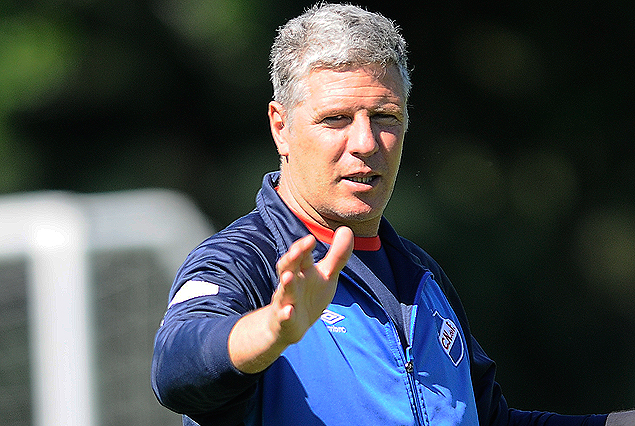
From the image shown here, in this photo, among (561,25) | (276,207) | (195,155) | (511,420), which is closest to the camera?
(276,207)

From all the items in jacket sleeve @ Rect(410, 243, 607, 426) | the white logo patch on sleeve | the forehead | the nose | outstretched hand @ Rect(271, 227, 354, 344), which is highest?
the forehead

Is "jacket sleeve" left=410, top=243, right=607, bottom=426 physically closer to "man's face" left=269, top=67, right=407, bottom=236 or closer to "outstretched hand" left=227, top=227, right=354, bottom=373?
"man's face" left=269, top=67, right=407, bottom=236

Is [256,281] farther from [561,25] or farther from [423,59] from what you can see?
[561,25]

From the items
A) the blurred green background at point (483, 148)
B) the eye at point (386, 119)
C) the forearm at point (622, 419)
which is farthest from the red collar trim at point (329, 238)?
the blurred green background at point (483, 148)

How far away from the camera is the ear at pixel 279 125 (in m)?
1.80

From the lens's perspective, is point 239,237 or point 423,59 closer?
point 239,237

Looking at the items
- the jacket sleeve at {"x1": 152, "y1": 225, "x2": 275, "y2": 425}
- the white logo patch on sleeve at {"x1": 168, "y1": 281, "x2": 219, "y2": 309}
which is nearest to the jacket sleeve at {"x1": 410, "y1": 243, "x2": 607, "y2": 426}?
the jacket sleeve at {"x1": 152, "y1": 225, "x2": 275, "y2": 425}

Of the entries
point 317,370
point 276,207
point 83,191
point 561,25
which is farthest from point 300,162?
point 561,25

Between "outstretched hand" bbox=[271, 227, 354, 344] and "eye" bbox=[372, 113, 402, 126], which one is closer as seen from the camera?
"outstretched hand" bbox=[271, 227, 354, 344]

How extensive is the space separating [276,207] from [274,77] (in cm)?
28

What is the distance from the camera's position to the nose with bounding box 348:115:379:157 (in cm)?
168

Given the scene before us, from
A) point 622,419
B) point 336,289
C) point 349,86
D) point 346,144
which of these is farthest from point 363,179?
point 622,419

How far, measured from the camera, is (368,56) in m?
1.71

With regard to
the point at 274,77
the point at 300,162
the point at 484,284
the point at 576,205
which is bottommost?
the point at 484,284
